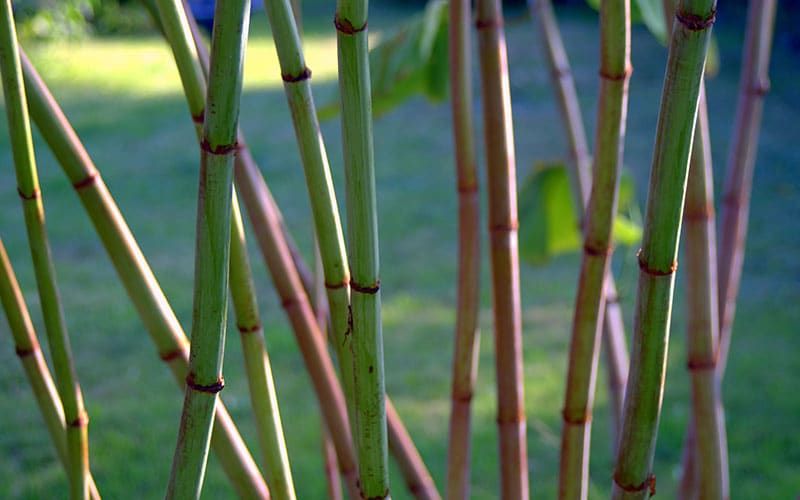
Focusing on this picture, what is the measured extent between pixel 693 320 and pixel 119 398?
1560 mm

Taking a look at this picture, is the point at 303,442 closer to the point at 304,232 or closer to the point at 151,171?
the point at 304,232

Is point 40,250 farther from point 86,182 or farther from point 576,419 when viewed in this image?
point 576,419

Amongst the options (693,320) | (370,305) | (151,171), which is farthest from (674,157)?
(151,171)

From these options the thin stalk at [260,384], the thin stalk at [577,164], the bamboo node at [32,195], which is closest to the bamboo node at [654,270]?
the thin stalk at [260,384]

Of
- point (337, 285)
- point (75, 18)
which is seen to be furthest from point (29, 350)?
point (75, 18)

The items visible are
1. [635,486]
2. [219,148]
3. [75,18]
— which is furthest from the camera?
[75,18]

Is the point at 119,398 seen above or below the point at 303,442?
above

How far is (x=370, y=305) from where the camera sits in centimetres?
44

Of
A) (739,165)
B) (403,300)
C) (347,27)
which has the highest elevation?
(403,300)

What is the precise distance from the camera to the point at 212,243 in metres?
0.40

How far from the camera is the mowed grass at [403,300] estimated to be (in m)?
1.75

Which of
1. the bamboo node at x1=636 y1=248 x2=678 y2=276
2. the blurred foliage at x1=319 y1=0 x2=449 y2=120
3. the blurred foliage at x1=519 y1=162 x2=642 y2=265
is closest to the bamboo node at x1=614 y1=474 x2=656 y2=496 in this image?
the bamboo node at x1=636 y1=248 x2=678 y2=276

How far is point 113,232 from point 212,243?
A: 15 cm

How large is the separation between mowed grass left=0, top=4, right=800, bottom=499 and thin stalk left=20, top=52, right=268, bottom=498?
0.47m
